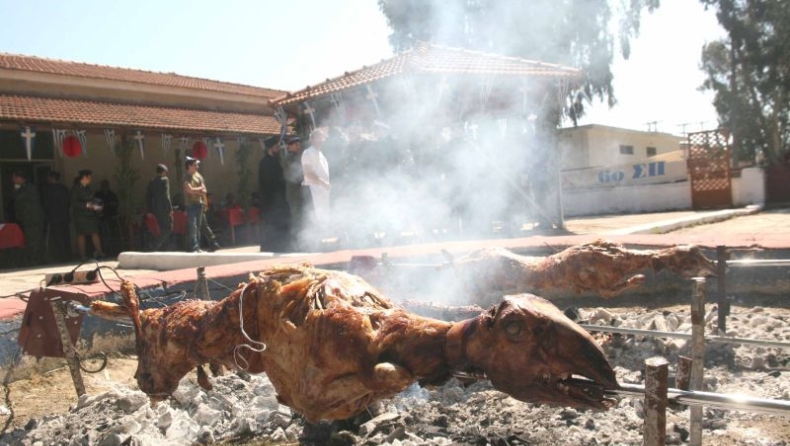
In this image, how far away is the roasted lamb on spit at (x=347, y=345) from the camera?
1.81 m

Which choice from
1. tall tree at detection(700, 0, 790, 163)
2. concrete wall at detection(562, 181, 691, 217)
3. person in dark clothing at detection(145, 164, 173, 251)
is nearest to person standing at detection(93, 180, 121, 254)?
person in dark clothing at detection(145, 164, 173, 251)

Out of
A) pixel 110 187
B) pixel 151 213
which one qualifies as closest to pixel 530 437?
pixel 151 213

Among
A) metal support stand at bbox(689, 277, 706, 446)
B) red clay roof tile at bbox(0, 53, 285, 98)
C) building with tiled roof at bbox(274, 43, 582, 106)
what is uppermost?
red clay roof tile at bbox(0, 53, 285, 98)

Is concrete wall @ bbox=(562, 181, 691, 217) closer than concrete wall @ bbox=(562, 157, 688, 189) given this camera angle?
Yes

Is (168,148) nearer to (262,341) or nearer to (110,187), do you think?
(110,187)

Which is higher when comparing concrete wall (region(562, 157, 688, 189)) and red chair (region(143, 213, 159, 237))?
concrete wall (region(562, 157, 688, 189))

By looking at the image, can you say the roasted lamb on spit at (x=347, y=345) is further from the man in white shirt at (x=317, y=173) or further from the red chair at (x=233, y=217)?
the red chair at (x=233, y=217)

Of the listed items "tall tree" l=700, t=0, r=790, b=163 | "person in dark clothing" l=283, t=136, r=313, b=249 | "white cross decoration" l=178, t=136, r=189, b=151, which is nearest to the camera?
"person in dark clothing" l=283, t=136, r=313, b=249

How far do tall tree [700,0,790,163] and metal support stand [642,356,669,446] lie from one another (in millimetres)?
30215

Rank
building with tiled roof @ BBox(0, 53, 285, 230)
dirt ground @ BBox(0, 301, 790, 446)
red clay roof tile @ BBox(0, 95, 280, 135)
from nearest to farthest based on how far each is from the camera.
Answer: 1. dirt ground @ BBox(0, 301, 790, 446)
2. red clay roof tile @ BBox(0, 95, 280, 135)
3. building with tiled roof @ BBox(0, 53, 285, 230)

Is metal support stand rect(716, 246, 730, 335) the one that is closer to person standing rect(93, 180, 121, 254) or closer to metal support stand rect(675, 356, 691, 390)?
metal support stand rect(675, 356, 691, 390)

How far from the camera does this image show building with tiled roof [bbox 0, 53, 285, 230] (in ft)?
43.8

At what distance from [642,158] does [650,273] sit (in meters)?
31.6

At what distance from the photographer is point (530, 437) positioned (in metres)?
3.25
